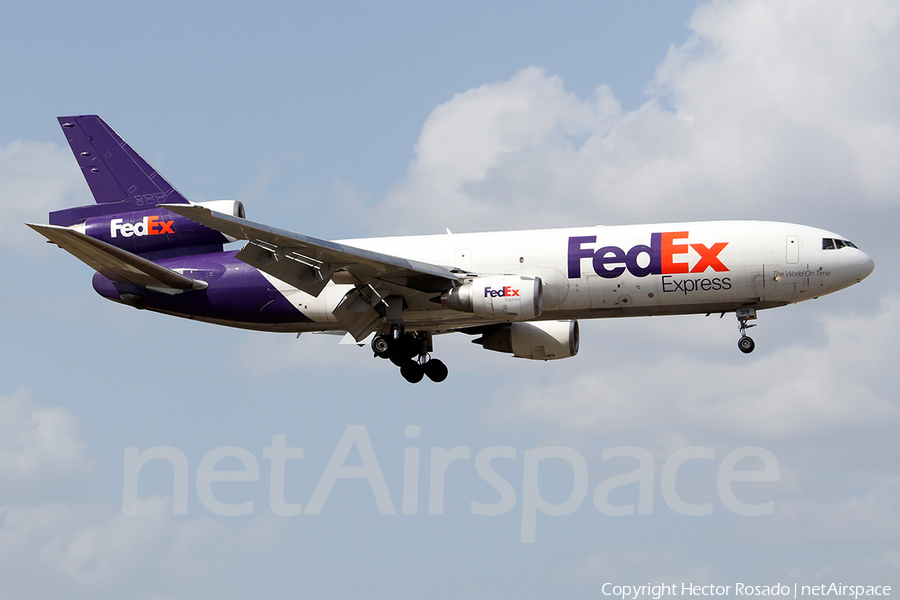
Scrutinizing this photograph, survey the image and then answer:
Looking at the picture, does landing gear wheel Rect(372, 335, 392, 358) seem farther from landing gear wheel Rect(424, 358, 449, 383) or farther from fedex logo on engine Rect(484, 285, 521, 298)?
fedex logo on engine Rect(484, 285, 521, 298)

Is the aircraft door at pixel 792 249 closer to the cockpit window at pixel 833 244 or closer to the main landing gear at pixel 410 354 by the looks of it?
the cockpit window at pixel 833 244

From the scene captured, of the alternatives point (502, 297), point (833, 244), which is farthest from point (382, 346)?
point (833, 244)

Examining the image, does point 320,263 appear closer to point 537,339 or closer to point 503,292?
point 503,292

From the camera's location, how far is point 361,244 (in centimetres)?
4353

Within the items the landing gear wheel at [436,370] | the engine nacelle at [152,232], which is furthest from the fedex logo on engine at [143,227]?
the landing gear wheel at [436,370]

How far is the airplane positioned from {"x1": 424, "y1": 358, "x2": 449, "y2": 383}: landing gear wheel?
1490 mm

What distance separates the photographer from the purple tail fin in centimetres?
4516

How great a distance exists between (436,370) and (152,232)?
12.5 meters

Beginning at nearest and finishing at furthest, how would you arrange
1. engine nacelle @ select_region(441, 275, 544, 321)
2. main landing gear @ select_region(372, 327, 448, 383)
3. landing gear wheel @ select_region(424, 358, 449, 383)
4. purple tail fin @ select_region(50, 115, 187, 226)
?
engine nacelle @ select_region(441, 275, 544, 321) < main landing gear @ select_region(372, 327, 448, 383) < purple tail fin @ select_region(50, 115, 187, 226) < landing gear wheel @ select_region(424, 358, 449, 383)

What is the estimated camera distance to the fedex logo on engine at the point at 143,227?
4388 cm

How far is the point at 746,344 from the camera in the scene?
1622 inches

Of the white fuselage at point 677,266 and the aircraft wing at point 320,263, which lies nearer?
the aircraft wing at point 320,263

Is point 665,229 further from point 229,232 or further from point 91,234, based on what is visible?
point 91,234

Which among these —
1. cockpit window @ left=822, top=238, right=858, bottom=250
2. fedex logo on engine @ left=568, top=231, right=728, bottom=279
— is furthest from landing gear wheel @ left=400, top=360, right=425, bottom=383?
cockpit window @ left=822, top=238, right=858, bottom=250
